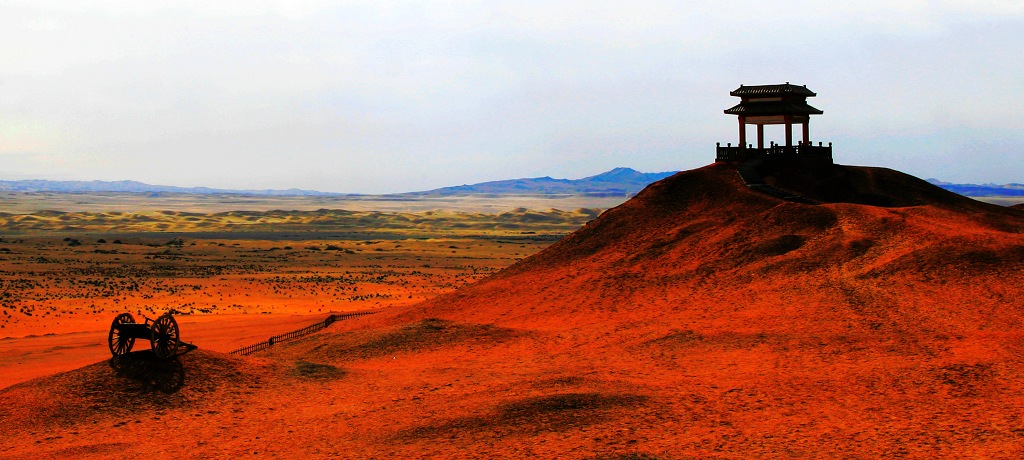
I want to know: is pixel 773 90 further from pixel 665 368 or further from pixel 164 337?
pixel 164 337

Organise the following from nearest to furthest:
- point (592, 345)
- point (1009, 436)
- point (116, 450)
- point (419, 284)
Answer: point (1009, 436) < point (116, 450) < point (592, 345) < point (419, 284)

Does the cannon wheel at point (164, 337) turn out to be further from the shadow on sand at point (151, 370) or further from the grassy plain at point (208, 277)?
the grassy plain at point (208, 277)

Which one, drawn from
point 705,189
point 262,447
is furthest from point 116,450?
point 705,189

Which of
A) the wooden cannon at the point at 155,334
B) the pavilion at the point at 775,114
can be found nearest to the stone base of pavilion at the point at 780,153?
the pavilion at the point at 775,114

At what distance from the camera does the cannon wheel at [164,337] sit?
22.0 metres

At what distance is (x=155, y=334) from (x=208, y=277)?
48.0m

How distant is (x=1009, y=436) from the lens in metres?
16.8

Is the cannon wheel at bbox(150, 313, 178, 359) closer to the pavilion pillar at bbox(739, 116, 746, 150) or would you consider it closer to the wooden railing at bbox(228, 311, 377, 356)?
the wooden railing at bbox(228, 311, 377, 356)

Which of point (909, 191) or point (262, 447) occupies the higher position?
point (909, 191)

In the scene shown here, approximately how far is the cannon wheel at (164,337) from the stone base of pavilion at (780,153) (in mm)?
30222

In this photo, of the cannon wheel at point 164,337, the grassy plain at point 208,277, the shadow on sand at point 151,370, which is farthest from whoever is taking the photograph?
the grassy plain at point 208,277

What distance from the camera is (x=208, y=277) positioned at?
222 ft

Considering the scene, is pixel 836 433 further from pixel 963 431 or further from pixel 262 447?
pixel 262 447

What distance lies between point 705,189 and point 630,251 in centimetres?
639
